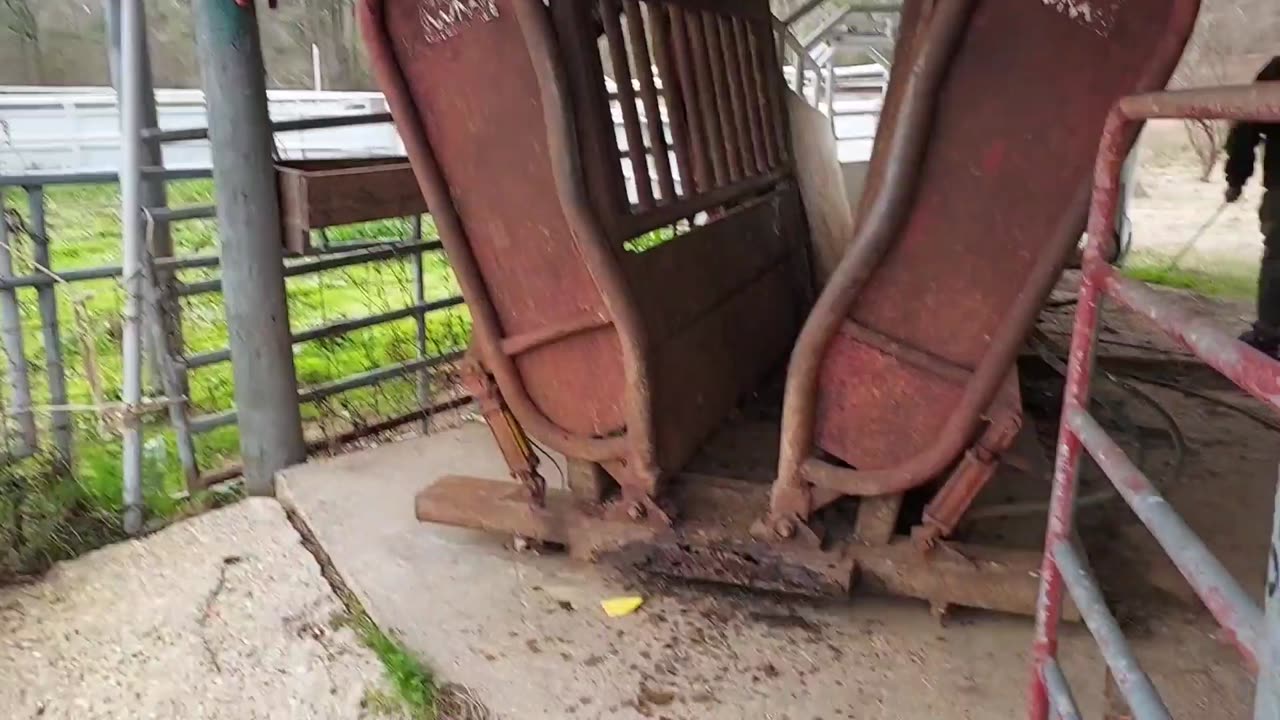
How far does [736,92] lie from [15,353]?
2.89 m

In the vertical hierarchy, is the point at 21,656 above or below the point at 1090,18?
below

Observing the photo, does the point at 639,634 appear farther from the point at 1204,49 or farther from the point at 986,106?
the point at 1204,49

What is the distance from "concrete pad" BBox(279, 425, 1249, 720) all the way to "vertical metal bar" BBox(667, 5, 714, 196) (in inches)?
60.9

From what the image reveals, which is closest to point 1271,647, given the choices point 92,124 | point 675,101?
point 675,101

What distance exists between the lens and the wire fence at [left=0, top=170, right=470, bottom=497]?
3.31 meters

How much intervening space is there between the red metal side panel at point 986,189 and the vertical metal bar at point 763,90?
2.28 m

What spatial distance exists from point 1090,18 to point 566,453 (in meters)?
1.76

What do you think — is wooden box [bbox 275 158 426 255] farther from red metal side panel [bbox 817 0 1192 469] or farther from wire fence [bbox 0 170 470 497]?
red metal side panel [bbox 817 0 1192 469]

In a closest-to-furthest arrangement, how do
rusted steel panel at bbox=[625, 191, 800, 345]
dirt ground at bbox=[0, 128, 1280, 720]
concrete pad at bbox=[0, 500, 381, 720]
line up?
dirt ground at bbox=[0, 128, 1280, 720] → concrete pad at bbox=[0, 500, 381, 720] → rusted steel panel at bbox=[625, 191, 800, 345]

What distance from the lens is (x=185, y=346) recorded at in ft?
14.3

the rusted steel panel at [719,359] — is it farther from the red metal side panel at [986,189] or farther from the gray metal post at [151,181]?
the gray metal post at [151,181]

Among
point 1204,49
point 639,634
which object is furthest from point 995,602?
point 1204,49

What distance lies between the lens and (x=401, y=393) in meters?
4.82

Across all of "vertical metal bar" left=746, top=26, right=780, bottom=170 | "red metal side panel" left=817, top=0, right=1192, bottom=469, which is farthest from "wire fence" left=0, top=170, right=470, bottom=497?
"red metal side panel" left=817, top=0, right=1192, bottom=469
